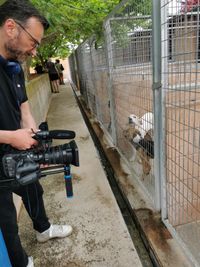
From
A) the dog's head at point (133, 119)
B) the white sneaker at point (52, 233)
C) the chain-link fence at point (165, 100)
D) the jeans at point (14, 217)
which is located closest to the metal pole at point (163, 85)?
the chain-link fence at point (165, 100)

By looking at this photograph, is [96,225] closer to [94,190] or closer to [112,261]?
[112,261]

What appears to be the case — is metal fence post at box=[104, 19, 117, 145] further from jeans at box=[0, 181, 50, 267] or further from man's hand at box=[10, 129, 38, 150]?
man's hand at box=[10, 129, 38, 150]

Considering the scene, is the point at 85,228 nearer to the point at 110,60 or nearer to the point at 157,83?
the point at 157,83

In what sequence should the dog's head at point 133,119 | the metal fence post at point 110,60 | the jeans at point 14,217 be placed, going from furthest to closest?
1. the metal fence post at point 110,60
2. the dog's head at point 133,119
3. the jeans at point 14,217

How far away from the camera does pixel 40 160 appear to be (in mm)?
1313

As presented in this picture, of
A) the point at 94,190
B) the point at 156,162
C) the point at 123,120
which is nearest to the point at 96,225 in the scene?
the point at 94,190

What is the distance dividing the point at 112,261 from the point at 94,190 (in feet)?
3.39

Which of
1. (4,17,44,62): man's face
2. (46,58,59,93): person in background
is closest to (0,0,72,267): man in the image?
(4,17,44,62): man's face

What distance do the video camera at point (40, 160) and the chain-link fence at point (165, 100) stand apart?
2.49 ft

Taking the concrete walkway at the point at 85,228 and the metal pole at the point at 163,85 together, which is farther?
the concrete walkway at the point at 85,228

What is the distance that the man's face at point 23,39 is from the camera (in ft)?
4.46

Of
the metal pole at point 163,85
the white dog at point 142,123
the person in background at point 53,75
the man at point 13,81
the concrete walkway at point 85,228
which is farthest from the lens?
the person in background at point 53,75

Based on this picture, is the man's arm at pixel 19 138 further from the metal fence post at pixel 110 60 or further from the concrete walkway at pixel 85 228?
the metal fence post at pixel 110 60

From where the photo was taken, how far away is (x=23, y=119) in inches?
69.4
